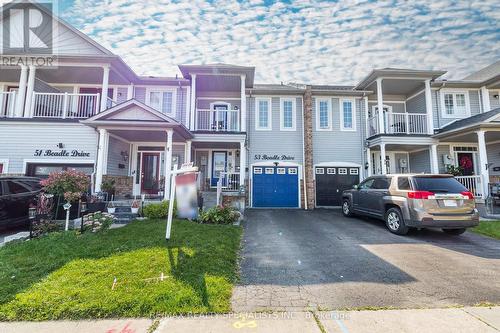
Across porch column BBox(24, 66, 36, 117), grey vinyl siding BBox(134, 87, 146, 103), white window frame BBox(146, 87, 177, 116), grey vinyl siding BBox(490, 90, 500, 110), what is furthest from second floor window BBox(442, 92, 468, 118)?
porch column BBox(24, 66, 36, 117)

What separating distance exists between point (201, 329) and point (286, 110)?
12698 millimetres

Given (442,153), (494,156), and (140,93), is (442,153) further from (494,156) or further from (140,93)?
(140,93)

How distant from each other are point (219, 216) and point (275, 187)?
220 inches

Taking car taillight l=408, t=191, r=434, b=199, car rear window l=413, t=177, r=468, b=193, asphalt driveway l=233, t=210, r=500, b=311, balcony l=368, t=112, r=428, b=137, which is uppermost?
balcony l=368, t=112, r=428, b=137

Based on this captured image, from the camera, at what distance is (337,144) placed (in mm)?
13656

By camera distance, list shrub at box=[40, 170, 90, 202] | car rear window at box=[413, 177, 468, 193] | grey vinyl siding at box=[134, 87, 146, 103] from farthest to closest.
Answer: grey vinyl siding at box=[134, 87, 146, 103], shrub at box=[40, 170, 90, 202], car rear window at box=[413, 177, 468, 193]

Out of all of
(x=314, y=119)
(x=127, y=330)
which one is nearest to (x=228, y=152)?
(x=314, y=119)

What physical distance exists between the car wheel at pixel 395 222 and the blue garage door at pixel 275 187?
19.6 feet

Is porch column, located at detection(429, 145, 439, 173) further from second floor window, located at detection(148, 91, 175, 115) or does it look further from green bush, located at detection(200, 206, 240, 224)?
second floor window, located at detection(148, 91, 175, 115)

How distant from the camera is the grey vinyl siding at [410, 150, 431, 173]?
13430 mm

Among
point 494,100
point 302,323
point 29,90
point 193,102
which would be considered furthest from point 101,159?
point 494,100

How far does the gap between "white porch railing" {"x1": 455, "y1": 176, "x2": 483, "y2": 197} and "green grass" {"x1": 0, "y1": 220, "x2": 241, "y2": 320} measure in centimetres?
1213

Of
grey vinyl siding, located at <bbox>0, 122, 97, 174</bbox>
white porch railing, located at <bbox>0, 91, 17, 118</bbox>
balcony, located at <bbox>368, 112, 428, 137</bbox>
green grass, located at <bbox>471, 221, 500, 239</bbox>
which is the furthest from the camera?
balcony, located at <bbox>368, 112, 428, 137</bbox>

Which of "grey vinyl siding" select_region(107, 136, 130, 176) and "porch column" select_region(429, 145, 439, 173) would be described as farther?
"porch column" select_region(429, 145, 439, 173)
